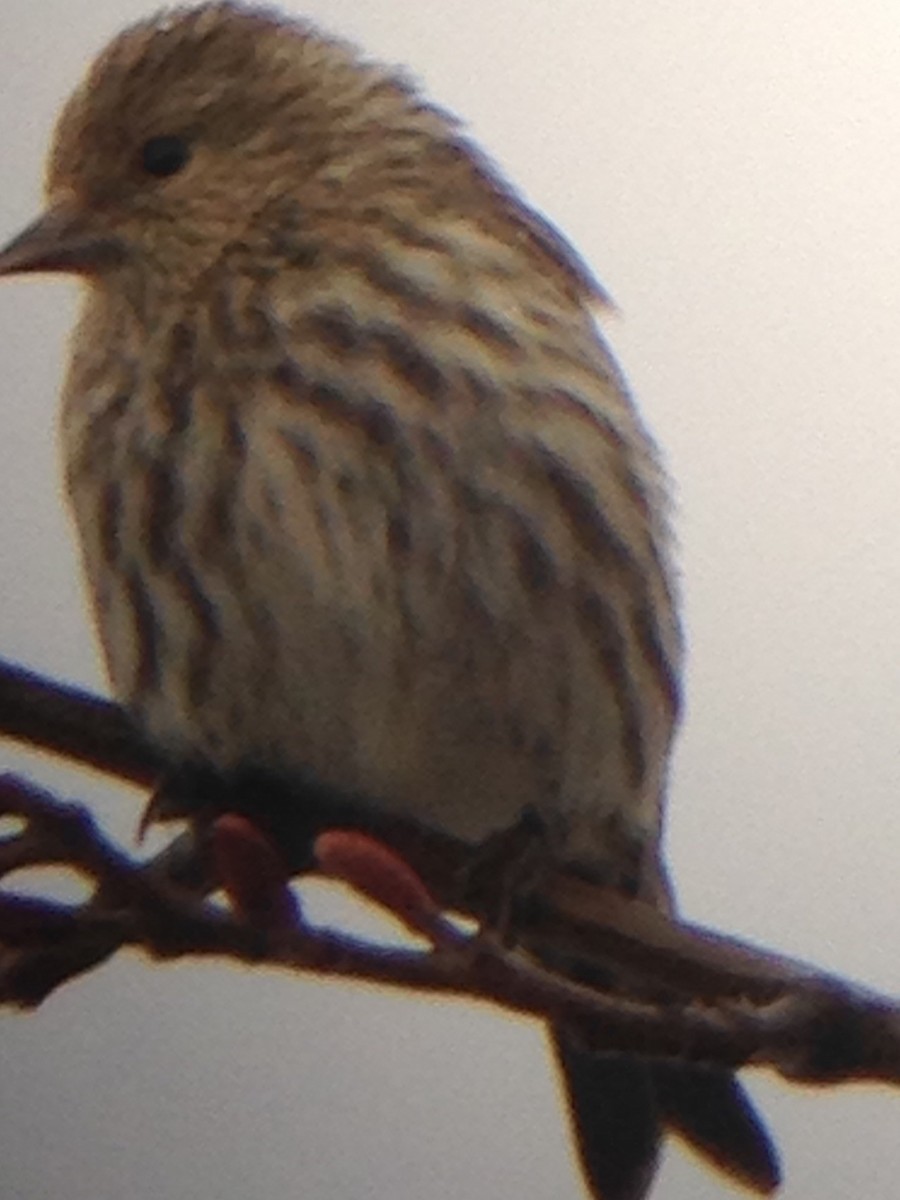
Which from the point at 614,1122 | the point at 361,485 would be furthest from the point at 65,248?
the point at 614,1122

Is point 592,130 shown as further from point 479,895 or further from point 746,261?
point 479,895

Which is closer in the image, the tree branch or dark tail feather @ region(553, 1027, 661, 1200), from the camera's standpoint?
the tree branch

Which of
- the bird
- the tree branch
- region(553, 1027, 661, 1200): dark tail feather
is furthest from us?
region(553, 1027, 661, 1200): dark tail feather

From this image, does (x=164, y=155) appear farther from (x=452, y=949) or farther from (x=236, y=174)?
(x=452, y=949)

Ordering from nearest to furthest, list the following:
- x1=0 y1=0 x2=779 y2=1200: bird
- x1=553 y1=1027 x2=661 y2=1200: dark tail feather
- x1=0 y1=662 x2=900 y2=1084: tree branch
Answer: x1=0 y1=662 x2=900 y2=1084: tree branch < x1=0 y1=0 x2=779 y2=1200: bird < x1=553 y1=1027 x2=661 y2=1200: dark tail feather

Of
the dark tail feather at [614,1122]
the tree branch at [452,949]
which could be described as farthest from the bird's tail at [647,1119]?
the tree branch at [452,949]

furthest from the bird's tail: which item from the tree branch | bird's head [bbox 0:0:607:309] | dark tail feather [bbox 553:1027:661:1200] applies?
bird's head [bbox 0:0:607:309]

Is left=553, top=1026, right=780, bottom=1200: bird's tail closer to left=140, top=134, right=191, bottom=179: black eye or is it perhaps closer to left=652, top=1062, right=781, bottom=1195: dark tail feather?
left=652, top=1062, right=781, bottom=1195: dark tail feather

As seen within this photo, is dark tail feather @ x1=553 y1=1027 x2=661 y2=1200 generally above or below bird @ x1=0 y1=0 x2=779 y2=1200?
below

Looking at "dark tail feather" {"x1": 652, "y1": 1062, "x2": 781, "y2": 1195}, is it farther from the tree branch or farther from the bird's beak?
the bird's beak

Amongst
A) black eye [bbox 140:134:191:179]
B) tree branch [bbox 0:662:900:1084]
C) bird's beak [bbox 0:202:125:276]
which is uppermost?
black eye [bbox 140:134:191:179]
